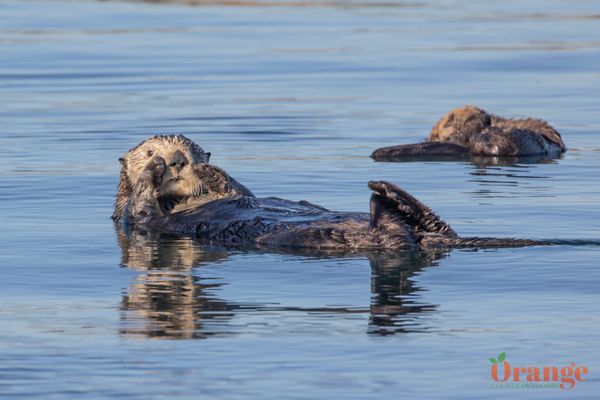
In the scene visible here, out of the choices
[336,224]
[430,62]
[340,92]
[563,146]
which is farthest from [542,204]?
[430,62]

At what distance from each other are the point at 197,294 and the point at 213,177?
207cm

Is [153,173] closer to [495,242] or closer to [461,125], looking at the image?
[495,242]

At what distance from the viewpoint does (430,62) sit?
1791 cm

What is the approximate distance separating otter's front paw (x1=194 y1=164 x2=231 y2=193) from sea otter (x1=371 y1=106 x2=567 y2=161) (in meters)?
2.96

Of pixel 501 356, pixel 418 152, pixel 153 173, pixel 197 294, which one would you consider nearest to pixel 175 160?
pixel 153 173

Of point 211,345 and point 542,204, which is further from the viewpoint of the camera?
point 542,204

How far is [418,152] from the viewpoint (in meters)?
11.6

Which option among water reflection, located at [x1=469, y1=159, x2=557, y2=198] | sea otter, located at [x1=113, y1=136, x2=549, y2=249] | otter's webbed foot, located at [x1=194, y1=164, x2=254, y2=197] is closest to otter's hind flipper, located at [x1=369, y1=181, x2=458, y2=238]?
sea otter, located at [x1=113, y1=136, x2=549, y2=249]

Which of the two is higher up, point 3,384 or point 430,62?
point 430,62

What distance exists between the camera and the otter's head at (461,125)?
492 inches

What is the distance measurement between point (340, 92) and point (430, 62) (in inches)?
107

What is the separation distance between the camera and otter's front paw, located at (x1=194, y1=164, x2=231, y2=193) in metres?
8.65

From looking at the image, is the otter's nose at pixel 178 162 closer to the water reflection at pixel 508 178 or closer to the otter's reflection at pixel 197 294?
the otter's reflection at pixel 197 294

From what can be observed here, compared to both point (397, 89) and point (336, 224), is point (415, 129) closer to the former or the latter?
point (397, 89)
